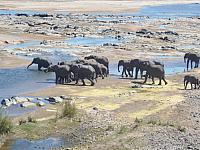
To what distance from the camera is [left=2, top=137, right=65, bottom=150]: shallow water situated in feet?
62.4

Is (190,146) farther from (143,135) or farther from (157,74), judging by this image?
(157,74)

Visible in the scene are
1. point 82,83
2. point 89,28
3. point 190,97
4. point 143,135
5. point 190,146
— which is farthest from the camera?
point 89,28

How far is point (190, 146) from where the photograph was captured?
60.4ft

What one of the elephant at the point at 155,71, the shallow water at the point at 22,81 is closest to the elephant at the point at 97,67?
the shallow water at the point at 22,81

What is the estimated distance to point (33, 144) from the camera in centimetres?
1942

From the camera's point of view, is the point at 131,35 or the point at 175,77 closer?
the point at 175,77

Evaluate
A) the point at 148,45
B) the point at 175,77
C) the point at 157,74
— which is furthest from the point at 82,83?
the point at 148,45

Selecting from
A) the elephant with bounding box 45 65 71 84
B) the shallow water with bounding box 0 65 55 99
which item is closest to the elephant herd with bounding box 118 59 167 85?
the elephant with bounding box 45 65 71 84

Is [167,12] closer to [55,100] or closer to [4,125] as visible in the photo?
[55,100]

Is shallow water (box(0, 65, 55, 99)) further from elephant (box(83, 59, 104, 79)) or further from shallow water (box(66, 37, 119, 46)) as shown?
shallow water (box(66, 37, 119, 46))

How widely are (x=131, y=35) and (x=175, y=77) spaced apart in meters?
29.1

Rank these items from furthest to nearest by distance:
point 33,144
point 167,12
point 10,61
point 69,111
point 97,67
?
point 167,12 < point 10,61 < point 97,67 < point 69,111 < point 33,144

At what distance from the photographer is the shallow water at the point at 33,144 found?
19031 mm

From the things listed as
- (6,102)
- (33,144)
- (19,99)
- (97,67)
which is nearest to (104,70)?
(97,67)
